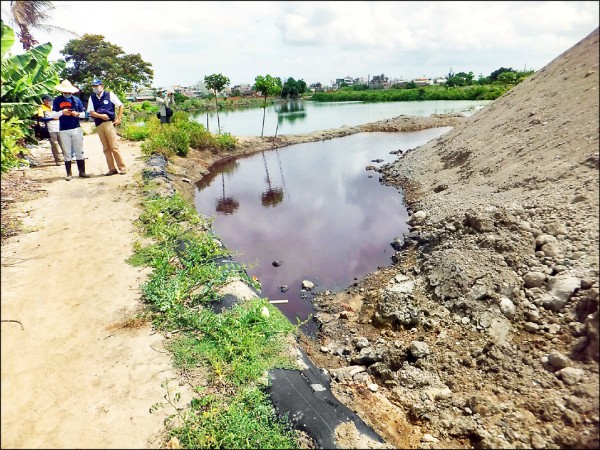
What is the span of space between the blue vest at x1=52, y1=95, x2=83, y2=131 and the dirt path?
2.59 m

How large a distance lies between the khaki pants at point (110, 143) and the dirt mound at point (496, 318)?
6155 millimetres

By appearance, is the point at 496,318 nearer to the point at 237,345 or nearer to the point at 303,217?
the point at 237,345

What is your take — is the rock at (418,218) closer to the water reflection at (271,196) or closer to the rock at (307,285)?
the rock at (307,285)

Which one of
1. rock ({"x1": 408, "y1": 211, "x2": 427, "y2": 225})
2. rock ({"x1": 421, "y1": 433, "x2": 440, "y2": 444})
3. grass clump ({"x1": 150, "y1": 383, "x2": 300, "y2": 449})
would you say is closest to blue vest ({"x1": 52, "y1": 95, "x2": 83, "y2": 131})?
grass clump ({"x1": 150, "y1": 383, "x2": 300, "y2": 449})

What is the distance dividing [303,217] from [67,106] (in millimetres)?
6522

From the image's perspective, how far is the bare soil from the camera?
114 inches

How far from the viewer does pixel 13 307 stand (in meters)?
2.30

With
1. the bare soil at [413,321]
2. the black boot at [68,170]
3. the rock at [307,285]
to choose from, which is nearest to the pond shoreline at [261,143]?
the black boot at [68,170]

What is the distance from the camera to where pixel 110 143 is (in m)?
8.30

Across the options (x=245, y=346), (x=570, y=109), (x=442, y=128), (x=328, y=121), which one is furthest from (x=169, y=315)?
(x=328, y=121)

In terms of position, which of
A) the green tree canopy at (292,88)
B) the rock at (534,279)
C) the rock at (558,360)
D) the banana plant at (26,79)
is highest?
the green tree canopy at (292,88)

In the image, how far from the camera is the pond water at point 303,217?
7.46m

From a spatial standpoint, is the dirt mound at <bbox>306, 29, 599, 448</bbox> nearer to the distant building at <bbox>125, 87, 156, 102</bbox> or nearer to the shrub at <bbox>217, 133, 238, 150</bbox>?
the shrub at <bbox>217, 133, 238, 150</bbox>

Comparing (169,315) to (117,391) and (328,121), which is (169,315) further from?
(328,121)
